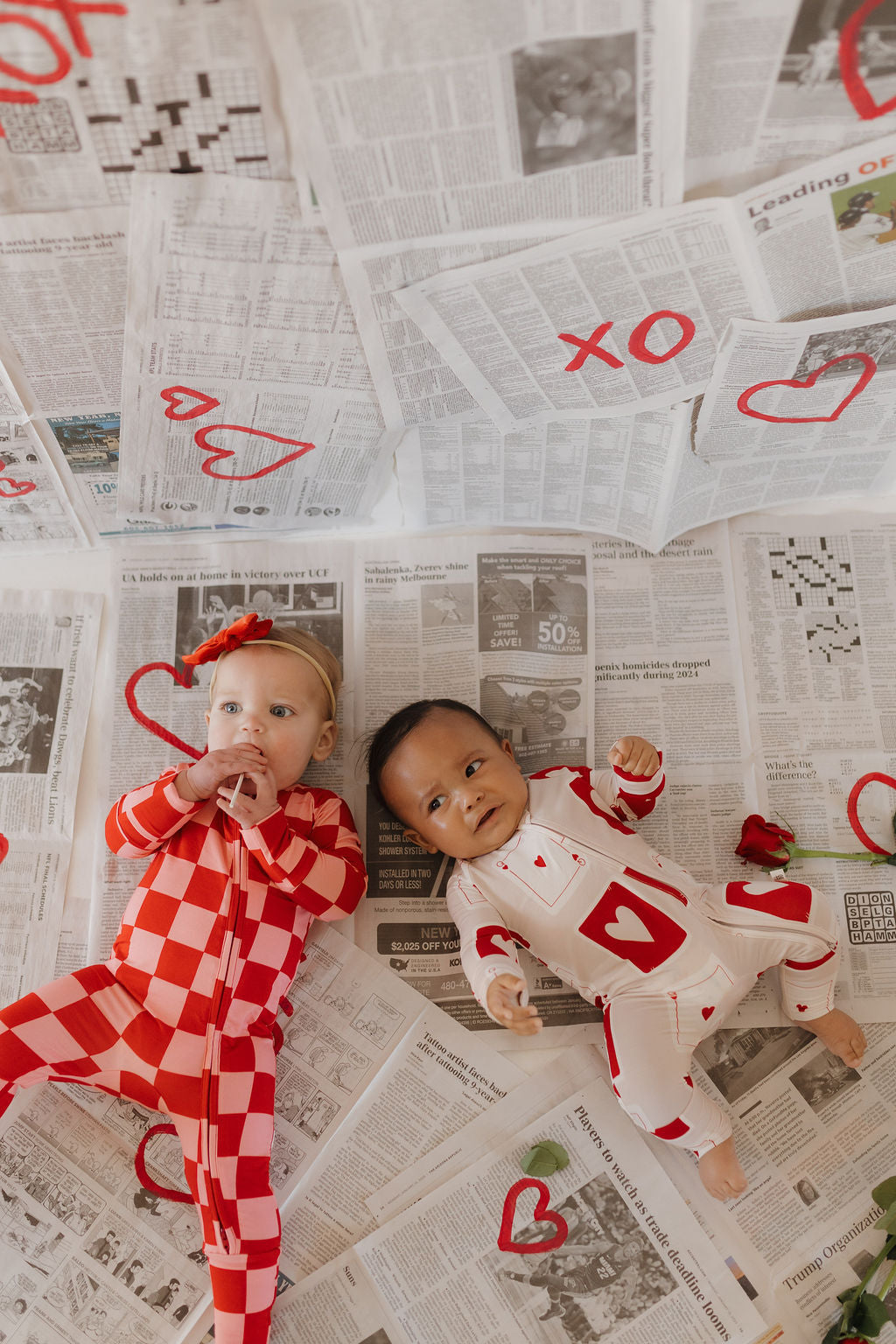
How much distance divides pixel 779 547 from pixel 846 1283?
3.40 ft

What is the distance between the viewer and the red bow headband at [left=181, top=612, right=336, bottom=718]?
47.9 inches

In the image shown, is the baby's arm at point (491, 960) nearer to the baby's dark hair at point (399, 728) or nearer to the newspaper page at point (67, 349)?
the baby's dark hair at point (399, 728)

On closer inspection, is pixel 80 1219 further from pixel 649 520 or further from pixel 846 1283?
pixel 649 520

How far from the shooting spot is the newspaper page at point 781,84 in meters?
0.74

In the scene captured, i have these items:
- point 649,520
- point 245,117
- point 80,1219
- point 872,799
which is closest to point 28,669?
point 80,1219

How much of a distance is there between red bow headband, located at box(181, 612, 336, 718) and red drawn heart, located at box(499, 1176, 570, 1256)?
0.72 metres

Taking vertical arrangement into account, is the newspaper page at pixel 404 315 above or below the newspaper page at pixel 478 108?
below

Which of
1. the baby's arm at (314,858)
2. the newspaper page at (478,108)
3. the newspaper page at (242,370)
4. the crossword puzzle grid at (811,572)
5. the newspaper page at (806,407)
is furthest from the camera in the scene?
the crossword puzzle grid at (811,572)

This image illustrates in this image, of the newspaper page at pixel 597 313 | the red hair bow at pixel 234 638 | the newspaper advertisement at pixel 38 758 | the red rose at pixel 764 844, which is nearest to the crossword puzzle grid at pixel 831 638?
the red rose at pixel 764 844

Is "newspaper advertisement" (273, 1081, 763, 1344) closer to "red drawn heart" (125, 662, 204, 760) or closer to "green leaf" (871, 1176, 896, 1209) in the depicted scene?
"green leaf" (871, 1176, 896, 1209)

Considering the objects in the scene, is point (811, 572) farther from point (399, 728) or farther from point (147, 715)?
point (147, 715)

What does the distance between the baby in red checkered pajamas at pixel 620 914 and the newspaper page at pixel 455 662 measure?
0.33 ft

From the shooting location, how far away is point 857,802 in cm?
→ 130

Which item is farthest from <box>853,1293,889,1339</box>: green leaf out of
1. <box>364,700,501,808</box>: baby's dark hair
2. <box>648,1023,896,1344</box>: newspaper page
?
<box>364,700,501,808</box>: baby's dark hair
